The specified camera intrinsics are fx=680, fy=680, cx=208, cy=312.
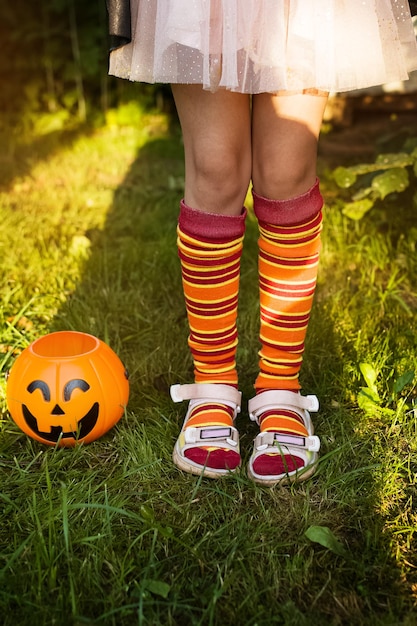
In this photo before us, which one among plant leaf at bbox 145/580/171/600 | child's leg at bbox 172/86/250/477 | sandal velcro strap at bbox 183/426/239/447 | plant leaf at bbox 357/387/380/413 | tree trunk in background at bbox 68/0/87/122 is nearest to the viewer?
plant leaf at bbox 145/580/171/600

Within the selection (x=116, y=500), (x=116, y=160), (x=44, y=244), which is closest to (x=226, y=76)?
(x=116, y=500)

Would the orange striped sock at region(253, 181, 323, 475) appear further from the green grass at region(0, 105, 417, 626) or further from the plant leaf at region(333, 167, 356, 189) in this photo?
the plant leaf at region(333, 167, 356, 189)

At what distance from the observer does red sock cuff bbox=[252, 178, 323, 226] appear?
1373 millimetres

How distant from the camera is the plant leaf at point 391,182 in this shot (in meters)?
2.07

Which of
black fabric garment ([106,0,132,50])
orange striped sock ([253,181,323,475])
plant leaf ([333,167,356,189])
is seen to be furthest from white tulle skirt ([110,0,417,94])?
plant leaf ([333,167,356,189])

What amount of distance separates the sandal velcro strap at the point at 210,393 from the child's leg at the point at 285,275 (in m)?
0.05

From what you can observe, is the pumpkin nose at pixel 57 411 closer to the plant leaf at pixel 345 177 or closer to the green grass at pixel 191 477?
the green grass at pixel 191 477

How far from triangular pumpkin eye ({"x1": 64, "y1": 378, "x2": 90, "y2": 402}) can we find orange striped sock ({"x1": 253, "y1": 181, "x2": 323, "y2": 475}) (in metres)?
0.39

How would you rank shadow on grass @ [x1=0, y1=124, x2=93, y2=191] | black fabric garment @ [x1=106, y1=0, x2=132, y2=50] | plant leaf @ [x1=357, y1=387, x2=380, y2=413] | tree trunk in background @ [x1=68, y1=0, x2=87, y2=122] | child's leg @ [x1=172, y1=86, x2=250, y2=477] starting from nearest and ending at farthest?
black fabric garment @ [x1=106, y1=0, x2=132, y2=50] → child's leg @ [x1=172, y1=86, x2=250, y2=477] → plant leaf @ [x1=357, y1=387, x2=380, y2=413] → shadow on grass @ [x1=0, y1=124, x2=93, y2=191] → tree trunk in background @ [x1=68, y1=0, x2=87, y2=122]

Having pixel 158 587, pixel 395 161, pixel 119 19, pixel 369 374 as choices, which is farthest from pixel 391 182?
pixel 158 587

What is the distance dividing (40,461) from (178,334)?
1.94 feet

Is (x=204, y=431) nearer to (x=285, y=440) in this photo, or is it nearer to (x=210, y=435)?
(x=210, y=435)

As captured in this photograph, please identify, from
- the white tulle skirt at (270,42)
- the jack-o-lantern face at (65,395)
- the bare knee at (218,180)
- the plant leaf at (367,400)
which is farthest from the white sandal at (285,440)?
the white tulle skirt at (270,42)

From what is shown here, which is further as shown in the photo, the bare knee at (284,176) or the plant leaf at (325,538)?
the bare knee at (284,176)
